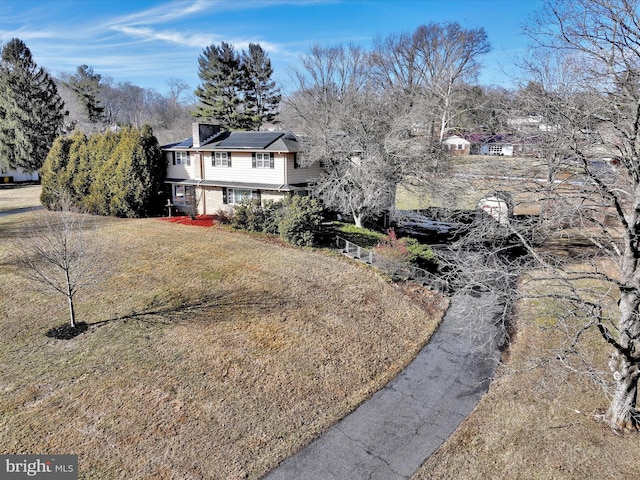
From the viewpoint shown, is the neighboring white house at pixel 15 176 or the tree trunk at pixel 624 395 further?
the neighboring white house at pixel 15 176

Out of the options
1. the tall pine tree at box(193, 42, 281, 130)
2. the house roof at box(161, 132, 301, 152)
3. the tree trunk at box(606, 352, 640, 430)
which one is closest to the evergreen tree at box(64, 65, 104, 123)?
the tall pine tree at box(193, 42, 281, 130)

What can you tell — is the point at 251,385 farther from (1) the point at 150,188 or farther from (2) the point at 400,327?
(1) the point at 150,188

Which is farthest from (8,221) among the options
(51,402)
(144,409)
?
(144,409)

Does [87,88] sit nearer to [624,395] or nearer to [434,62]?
[434,62]

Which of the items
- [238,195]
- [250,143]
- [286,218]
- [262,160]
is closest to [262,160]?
[262,160]

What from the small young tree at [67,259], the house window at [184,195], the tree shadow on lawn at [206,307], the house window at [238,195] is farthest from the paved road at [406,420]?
the house window at [184,195]

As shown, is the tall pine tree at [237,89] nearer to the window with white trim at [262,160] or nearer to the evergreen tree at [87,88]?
the evergreen tree at [87,88]
